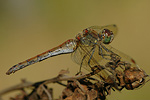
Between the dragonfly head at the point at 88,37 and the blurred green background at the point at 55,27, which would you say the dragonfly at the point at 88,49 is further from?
the blurred green background at the point at 55,27

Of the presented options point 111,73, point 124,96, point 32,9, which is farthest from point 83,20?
point 111,73

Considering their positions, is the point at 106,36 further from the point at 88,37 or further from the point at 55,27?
the point at 55,27

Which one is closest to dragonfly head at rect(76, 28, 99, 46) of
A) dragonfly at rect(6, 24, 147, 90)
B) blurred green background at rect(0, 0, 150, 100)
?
dragonfly at rect(6, 24, 147, 90)

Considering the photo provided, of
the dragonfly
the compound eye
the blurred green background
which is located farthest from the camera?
the blurred green background

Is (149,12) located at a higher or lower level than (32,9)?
lower

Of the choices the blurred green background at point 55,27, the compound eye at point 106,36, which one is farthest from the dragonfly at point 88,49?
the blurred green background at point 55,27

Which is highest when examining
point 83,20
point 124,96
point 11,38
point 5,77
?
point 11,38

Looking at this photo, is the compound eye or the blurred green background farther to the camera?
the blurred green background

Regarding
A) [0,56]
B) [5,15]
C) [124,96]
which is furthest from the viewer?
[5,15]

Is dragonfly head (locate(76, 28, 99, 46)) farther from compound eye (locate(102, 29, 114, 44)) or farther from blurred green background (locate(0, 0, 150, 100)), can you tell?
blurred green background (locate(0, 0, 150, 100))

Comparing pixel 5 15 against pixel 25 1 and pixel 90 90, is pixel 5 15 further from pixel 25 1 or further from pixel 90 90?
pixel 90 90
